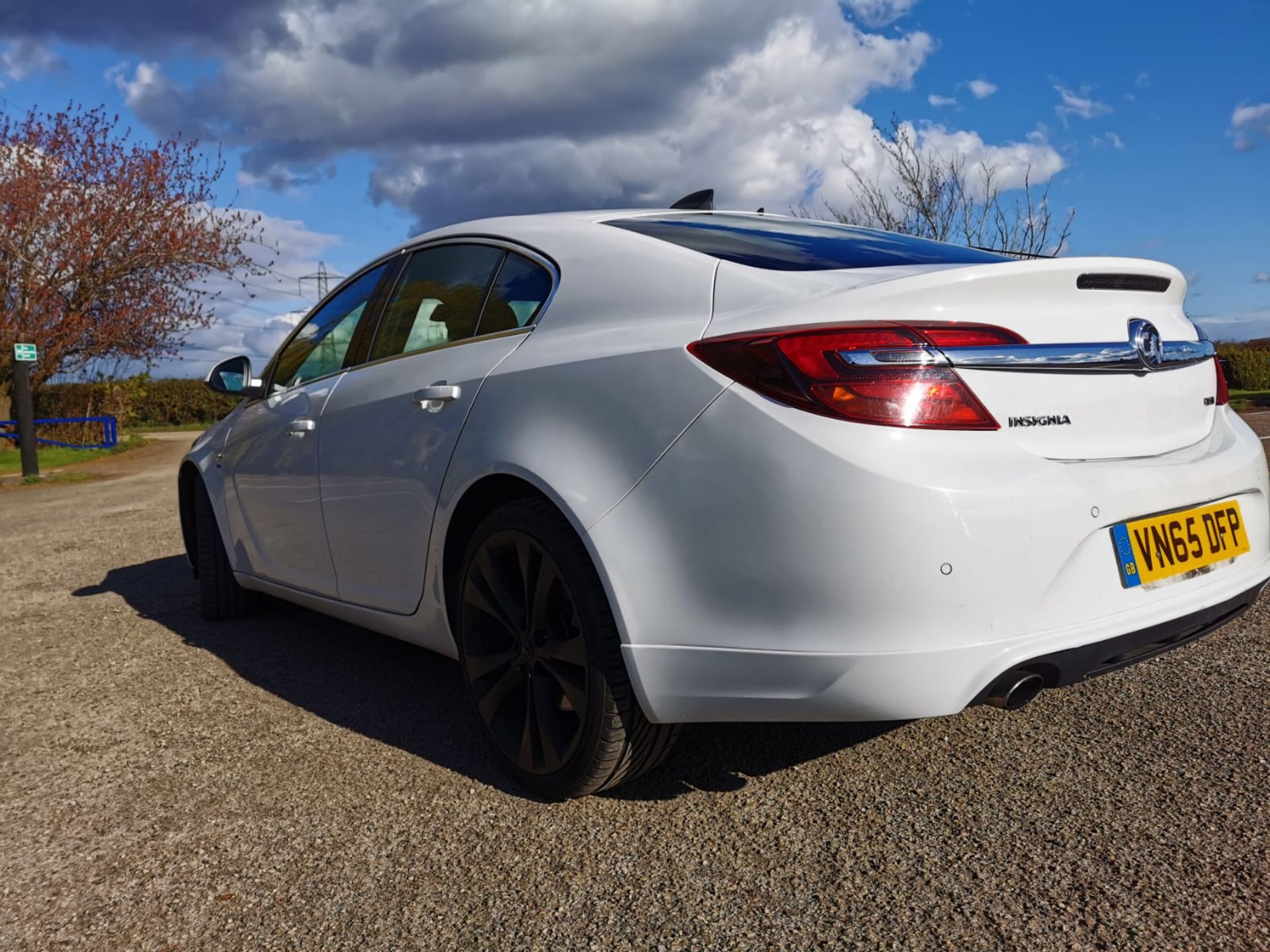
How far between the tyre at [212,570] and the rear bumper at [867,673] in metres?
3.15

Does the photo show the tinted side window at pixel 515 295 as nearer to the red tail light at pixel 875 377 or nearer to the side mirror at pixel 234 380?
the red tail light at pixel 875 377

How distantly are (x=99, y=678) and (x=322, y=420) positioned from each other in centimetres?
146

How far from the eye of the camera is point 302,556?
3795 millimetres

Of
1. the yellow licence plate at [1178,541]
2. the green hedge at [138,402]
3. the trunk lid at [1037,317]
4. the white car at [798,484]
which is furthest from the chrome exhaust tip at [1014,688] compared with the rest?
the green hedge at [138,402]

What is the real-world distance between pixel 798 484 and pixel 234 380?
3257 mm

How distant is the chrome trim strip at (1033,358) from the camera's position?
2018mm

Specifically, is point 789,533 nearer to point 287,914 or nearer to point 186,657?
point 287,914

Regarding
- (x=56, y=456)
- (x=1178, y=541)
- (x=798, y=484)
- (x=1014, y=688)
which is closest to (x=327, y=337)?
(x=798, y=484)

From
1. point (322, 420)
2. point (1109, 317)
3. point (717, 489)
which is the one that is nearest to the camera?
point (717, 489)

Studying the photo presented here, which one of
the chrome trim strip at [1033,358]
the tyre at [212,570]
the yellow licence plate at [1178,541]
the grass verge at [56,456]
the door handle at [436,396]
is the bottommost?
the grass verge at [56,456]

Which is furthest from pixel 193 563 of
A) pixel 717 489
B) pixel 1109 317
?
pixel 1109 317

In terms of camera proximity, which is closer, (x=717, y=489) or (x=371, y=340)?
(x=717, y=489)

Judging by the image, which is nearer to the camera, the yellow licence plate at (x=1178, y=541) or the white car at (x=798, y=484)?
the white car at (x=798, y=484)

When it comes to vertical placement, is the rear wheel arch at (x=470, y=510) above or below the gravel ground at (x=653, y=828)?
above
